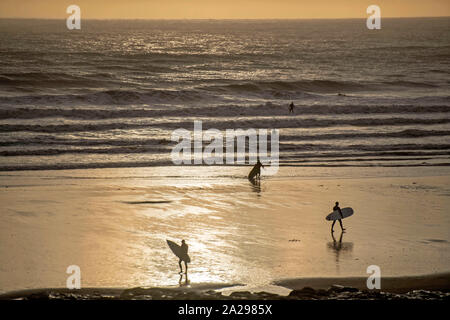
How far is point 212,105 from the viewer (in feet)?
145

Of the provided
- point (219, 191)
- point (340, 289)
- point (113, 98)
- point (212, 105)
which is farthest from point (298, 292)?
point (113, 98)

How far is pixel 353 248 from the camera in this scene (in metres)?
14.7

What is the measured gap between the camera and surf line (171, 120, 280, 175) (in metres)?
26.8

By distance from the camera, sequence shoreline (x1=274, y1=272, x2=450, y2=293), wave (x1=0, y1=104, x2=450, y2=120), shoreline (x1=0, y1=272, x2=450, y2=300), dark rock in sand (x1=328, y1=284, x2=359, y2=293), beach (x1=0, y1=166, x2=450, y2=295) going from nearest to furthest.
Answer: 1. shoreline (x1=0, y1=272, x2=450, y2=300)
2. dark rock in sand (x1=328, y1=284, x2=359, y2=293)
3. shoreline (x1=274, y1=272, x2=450, y2=293)
4. beach (x1=0, y1=166, x2=450, y2=295)
5. wave (x1=0, y1=104, x2=450, y2=120)

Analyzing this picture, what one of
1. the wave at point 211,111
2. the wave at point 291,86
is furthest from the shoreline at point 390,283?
the wave at point 291,86

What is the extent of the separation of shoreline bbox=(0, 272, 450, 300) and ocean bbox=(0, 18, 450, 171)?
1321 centimetres

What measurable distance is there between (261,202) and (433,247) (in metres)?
5.67

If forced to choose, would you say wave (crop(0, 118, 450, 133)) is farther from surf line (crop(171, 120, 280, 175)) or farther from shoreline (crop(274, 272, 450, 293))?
shoreline (crop(274, 272, 450, 293))

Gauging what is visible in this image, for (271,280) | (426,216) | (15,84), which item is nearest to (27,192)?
(271,280)

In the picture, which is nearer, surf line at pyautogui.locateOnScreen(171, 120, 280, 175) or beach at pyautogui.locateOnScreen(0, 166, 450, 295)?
beach at pyautogui.locateOnScreen(0, 166, 450, 295)

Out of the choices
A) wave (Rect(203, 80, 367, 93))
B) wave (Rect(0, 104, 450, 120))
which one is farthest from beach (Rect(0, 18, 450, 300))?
wave (Rect(203, 80, 367, 93))

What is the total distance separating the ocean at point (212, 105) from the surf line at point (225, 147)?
61 cm
